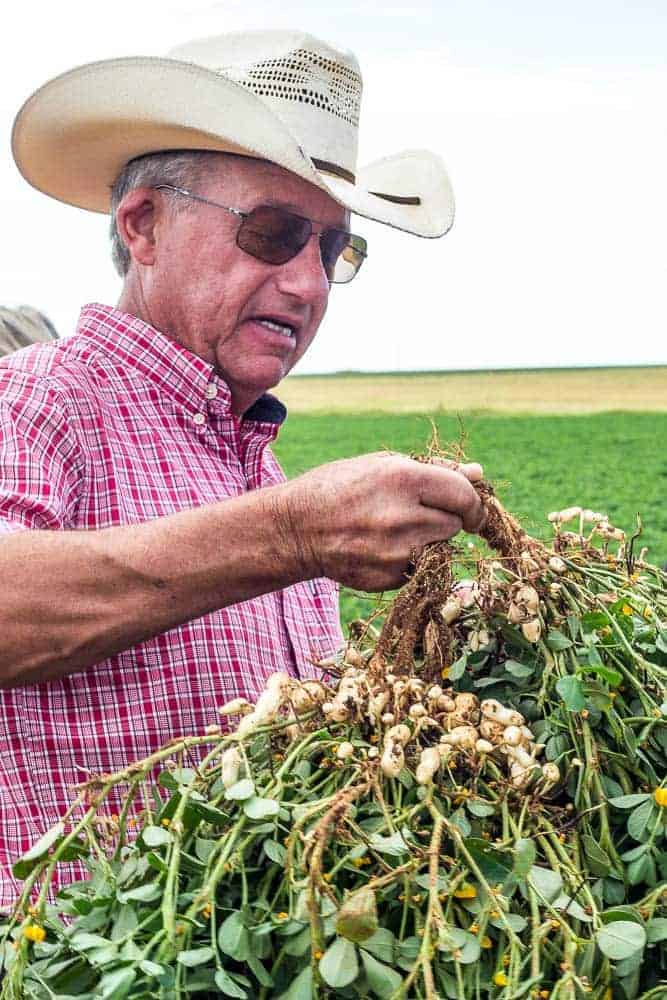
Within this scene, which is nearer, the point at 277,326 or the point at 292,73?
the point at 277,326

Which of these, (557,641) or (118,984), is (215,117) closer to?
(557,641)

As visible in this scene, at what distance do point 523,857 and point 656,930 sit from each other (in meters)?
0.17

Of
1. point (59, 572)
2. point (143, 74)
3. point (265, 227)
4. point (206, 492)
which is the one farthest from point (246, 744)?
point (143, 74)

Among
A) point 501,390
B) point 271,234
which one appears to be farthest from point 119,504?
point 501,390

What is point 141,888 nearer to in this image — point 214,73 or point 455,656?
point 455,656

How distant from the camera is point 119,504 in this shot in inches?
83.4

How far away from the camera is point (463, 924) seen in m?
1.17

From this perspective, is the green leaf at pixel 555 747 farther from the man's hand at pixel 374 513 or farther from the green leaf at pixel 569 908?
the man's hand at pixel 374 513

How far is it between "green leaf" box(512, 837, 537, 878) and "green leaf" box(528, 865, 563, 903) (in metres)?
0.01

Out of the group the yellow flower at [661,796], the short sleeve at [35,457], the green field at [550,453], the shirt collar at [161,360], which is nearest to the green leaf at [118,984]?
the yellow flower at [661,796]

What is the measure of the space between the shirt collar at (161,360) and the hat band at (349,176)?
1.73 ft

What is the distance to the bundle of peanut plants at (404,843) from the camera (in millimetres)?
1123

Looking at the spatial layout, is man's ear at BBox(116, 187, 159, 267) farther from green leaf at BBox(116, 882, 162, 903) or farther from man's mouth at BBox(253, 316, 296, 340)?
green leaf at BBox(116, 882, 162, 903)

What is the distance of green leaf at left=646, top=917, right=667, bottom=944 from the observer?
1198 mm
